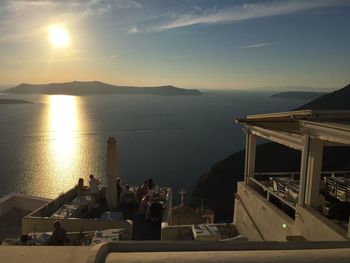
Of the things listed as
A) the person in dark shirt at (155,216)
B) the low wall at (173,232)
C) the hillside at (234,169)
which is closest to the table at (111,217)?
the person in dark shirt at (155,216)

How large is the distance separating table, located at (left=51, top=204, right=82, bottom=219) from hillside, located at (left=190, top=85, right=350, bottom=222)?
30.9 metres

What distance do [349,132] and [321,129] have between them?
732 millimetres

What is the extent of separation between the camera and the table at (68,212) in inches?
401

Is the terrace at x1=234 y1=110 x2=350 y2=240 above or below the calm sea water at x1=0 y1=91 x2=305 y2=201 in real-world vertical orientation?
above

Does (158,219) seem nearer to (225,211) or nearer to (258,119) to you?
(258,119)

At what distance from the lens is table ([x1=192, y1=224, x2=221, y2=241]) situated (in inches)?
310

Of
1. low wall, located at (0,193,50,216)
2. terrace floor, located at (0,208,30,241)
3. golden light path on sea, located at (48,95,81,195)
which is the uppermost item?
low wall, located at (0,193,50,216)

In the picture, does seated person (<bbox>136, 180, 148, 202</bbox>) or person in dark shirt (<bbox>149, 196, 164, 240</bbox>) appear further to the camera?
seated person (<bbox>136, 180, 148, 202</bbox>)

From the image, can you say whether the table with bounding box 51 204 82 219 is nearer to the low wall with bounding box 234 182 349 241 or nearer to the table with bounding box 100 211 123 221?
the table with bounding box 100 211 123 221

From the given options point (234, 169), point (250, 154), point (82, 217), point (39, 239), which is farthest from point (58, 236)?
point (234, 169)

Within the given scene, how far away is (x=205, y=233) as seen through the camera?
802 cm

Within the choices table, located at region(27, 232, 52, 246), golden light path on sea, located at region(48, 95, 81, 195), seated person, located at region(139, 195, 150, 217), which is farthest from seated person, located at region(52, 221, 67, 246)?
golden light path on sea, located at region(48, 95, 81, 195)

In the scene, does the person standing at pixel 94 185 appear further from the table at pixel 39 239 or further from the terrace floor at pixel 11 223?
the table at pixel 39 239

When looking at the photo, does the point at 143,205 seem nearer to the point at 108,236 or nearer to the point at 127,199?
the point at 127,199
